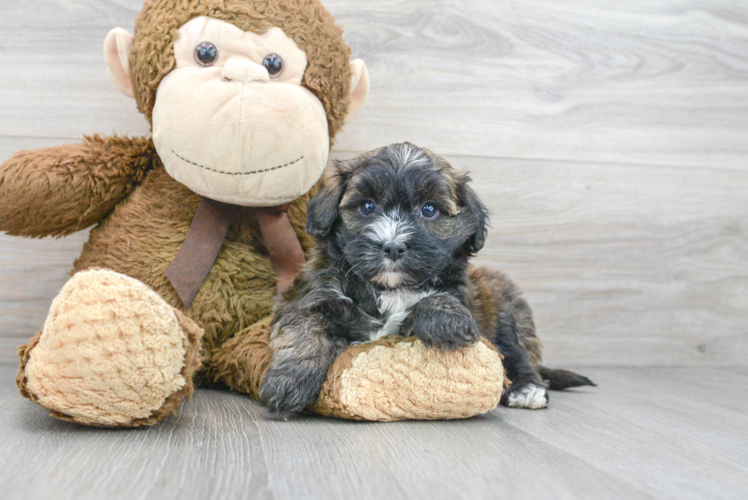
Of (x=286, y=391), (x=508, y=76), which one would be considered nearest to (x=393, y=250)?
(x=286, y=391)

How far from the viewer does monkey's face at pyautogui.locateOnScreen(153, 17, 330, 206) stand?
1.83 meters

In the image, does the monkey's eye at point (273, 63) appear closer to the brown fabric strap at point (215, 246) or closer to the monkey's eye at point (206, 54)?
the monkey's eye at point (206, 54)

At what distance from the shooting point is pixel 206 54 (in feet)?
6.27

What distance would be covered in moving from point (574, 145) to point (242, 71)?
1.56 meters

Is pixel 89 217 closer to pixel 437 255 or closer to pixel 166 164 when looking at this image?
pixel 166 164

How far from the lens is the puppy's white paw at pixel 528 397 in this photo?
194 cm

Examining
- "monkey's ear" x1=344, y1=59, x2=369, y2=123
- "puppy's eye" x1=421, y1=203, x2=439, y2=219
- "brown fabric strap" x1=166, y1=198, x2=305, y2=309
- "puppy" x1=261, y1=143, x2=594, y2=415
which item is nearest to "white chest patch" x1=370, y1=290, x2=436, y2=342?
"puppy" x1=261, y1=143, x2=594, y2=415

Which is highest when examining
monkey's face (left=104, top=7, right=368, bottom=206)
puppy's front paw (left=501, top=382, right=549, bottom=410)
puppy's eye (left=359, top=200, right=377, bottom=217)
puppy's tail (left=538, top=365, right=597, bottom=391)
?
monkey's face (left=104, top=7, right=368, bottom=206)

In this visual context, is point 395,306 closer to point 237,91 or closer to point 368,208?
point 368,208

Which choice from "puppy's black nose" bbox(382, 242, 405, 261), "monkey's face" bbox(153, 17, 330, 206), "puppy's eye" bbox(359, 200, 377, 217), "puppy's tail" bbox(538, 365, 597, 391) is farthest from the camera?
"puppy's tail" bbox(538, 365, 597, 391)

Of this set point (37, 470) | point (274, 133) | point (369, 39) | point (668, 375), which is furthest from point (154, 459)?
point (668, 375)

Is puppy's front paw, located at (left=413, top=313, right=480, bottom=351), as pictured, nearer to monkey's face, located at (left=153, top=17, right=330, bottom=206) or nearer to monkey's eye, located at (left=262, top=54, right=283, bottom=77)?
monkey's face, located at (left=153, top=17, right=330, bottom=206)

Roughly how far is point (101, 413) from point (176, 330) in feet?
0.80

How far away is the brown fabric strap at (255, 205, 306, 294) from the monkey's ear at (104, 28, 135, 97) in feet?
1.95
